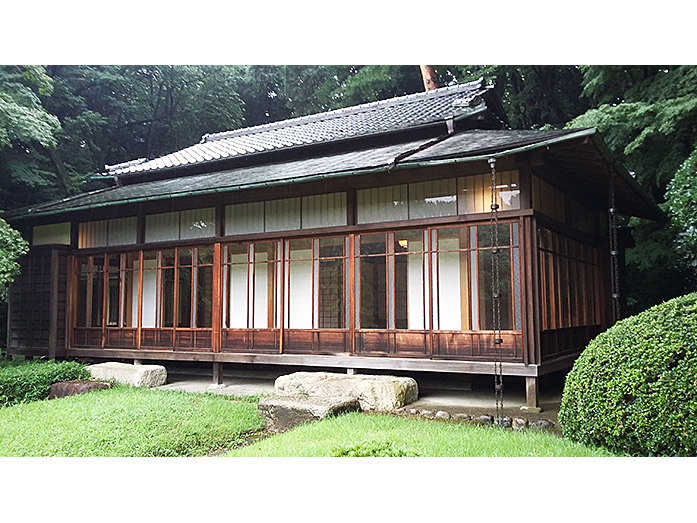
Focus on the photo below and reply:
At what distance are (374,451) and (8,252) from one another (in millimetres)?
8227

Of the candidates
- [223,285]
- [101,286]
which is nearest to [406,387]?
[223,285]

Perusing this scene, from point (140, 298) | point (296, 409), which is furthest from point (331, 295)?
point (140, 298)

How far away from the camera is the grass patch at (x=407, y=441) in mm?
5160

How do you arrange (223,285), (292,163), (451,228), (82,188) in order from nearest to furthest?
1. (451,228)
2. (223,285)
3. (292,163)
4. (82,188)

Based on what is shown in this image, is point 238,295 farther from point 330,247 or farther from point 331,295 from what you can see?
point 330,247

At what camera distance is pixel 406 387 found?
25.3 ft

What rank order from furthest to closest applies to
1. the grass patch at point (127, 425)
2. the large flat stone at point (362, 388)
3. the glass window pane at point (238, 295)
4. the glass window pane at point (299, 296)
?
1. the glass window pane at point (238, 295)
2. the glass window pane at point (299, 296)
3. the large flat stone at point (362, 388)
4. the grass patch at point (127, 425)

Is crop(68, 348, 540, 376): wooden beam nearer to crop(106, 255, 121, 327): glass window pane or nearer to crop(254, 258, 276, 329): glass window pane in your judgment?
crop(106, 255, 121, 327): glass window pane

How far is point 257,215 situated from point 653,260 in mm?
8588

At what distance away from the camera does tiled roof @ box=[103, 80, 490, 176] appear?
11.0 meters

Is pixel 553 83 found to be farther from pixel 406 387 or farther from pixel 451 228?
pixel 406 387

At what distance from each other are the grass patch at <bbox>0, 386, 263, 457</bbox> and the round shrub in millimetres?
3862

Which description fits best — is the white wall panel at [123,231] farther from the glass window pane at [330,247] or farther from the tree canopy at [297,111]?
the glass window pane at [330,247]

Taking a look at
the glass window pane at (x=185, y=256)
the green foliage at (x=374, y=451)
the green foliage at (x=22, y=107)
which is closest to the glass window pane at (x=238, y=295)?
the glass window pane at (x=185, y=256)
